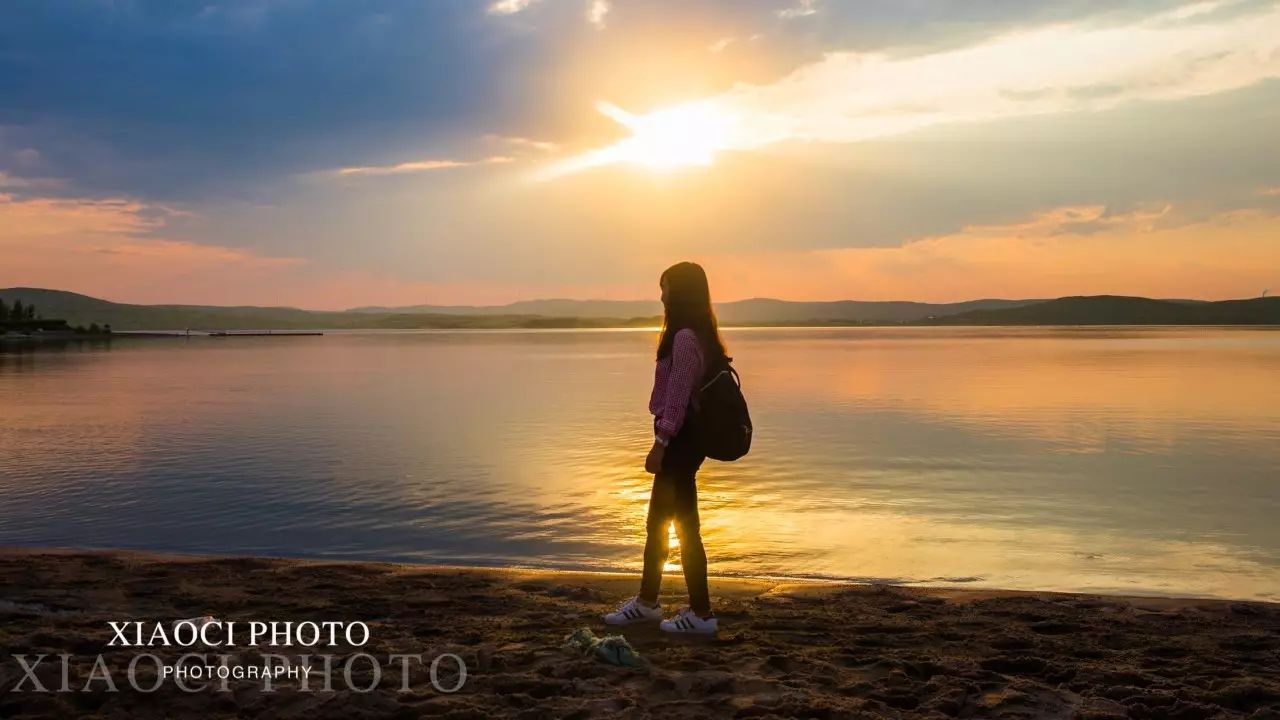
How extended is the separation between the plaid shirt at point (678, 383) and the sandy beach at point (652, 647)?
1493mm

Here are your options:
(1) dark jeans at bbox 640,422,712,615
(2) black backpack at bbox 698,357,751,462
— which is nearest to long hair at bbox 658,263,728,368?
(2) black backpack at bbox 698,357,751,462

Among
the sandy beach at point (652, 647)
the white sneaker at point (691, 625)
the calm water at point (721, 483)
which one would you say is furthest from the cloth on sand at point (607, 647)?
the calm water at point (721, 483)

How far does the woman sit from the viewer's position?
20.5ft

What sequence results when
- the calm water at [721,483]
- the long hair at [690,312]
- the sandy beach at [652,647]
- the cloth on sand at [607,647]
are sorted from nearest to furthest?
the sandy beach at [652,647]
the cloth on sand at [607,647]
the long hair at [690,312]
the calm water at [721,483]

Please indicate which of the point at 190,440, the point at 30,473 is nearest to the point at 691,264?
the point at 30,473

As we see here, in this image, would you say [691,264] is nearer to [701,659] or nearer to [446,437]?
[701,659]

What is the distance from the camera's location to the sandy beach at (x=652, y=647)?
16.7 feet

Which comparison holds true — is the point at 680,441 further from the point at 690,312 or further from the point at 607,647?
the point at 607,647

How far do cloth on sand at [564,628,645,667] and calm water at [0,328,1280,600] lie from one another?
9.76 feet

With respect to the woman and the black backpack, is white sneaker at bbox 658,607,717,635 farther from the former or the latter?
the black backpack

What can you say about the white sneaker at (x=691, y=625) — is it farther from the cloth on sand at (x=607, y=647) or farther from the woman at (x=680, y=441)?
the cloth on sand at (x=607, y=647)

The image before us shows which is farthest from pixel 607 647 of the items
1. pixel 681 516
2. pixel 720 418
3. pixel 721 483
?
pixel 721 483

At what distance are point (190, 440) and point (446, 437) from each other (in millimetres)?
4983

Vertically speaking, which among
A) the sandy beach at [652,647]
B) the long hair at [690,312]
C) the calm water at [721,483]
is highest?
the long hair at [690,312]
